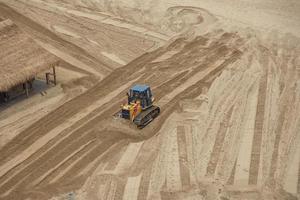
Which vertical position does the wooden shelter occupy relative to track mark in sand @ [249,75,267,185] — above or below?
above

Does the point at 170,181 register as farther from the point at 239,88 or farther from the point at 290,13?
the point at 290,13

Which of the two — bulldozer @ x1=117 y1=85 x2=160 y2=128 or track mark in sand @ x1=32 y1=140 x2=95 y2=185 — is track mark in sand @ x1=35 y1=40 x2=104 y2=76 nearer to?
bulldozer @ x1=117 y1=85 x2=160 y2=128

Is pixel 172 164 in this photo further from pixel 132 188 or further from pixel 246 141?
pixel 246 141

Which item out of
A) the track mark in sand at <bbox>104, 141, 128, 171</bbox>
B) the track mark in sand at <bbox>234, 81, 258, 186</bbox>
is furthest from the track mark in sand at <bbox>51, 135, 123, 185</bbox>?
the track mark in sand at <bbox>234, 81, 258, 186</bbox>

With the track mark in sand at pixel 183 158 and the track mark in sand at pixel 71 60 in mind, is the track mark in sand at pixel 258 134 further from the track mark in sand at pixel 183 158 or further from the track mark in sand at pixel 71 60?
the track mark in sand at pixel 71 60

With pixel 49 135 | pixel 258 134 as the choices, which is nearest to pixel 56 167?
pixel 49 135
